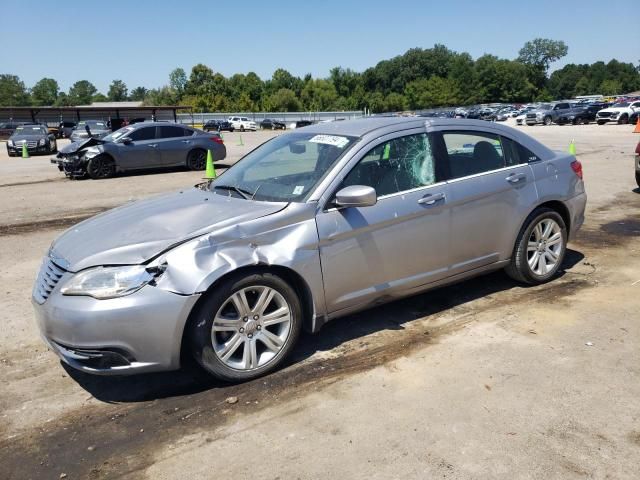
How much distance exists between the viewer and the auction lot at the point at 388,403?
9.48 feet

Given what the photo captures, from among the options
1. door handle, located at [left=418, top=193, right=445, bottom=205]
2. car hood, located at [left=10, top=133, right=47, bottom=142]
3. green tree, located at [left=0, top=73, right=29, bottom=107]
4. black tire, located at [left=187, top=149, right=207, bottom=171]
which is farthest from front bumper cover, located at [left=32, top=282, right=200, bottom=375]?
green tree, located at [left=0, top=73, right=29, bottom=107]

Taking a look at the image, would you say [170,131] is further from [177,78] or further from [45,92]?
[45,92]

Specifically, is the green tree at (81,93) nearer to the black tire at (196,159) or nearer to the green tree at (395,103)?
the green tree at (395,103)

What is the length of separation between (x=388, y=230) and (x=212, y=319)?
1479mm

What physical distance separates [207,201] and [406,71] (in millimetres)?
165503

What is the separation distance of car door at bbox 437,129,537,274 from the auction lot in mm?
532

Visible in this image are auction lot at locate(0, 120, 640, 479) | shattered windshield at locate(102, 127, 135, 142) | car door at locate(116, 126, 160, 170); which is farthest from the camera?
shattered windshield at locate(102, 127, 135, 142)

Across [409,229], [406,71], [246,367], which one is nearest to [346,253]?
[409,229]

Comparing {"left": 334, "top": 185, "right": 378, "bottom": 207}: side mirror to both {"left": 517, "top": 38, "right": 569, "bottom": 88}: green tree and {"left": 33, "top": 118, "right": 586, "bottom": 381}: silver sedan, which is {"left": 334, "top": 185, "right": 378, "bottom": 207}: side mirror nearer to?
{"left": 33, "top": 118, "right": 586, "bottom": 381}: silver sedan

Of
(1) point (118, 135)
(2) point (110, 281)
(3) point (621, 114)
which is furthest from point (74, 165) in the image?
(3) point (621, 114)

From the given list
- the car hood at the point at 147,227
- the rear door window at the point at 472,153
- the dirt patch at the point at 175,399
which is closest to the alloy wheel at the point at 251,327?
the dirt patch at the point at 175,399

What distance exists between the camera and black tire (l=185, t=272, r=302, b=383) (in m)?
3.48

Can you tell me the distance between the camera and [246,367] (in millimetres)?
3711

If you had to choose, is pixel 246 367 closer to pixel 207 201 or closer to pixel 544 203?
pixel 207 201
